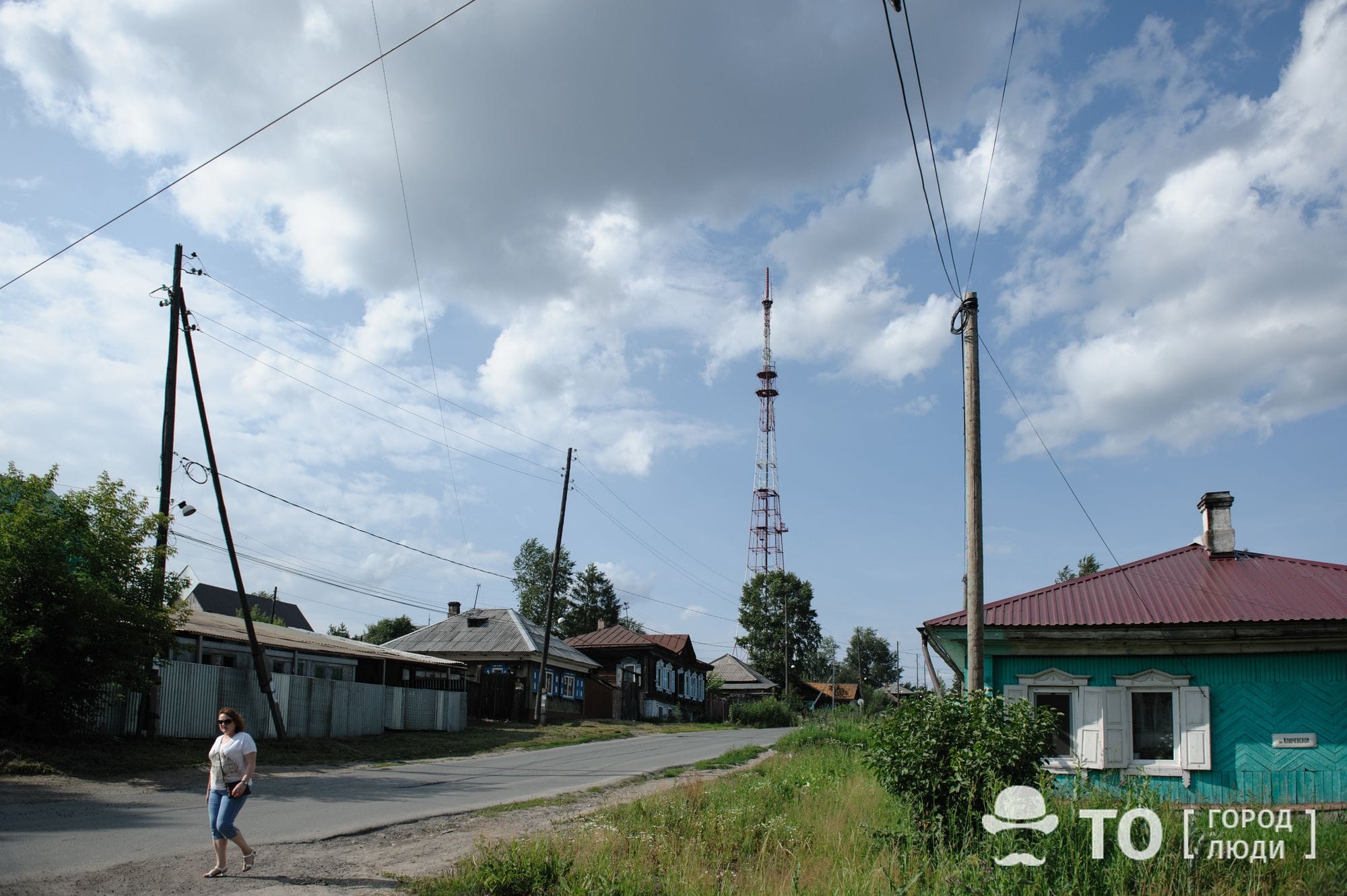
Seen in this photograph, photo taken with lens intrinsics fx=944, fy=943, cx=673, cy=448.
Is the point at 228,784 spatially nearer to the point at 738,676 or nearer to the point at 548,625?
the point at 548,625

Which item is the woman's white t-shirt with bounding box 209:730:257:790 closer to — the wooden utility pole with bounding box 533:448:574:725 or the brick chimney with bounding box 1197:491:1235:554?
the brick chimney with bounding box 1197:491:1235:554

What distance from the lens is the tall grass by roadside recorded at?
295 inches

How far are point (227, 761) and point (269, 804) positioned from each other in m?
5.23

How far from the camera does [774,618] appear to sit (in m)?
76.2

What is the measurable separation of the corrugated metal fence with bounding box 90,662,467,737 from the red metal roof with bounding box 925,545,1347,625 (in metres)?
15.9

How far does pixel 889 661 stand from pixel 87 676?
132 metres

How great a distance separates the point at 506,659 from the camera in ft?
128

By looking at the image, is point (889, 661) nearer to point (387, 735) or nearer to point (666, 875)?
point (387, 735)

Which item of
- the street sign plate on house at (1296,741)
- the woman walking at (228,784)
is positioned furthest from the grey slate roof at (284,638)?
the street sign plate on house at (1296,741)

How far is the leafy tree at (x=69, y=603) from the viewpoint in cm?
1575

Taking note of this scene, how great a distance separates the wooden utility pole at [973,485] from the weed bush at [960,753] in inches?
60.7

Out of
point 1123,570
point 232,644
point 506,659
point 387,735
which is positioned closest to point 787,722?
point 506,659

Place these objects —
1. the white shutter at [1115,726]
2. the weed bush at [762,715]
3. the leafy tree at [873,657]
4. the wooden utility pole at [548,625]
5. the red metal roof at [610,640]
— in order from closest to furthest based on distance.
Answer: the white shutter at [1115,726]
the wooden utility pole at [548,625]
the weed bush at [762,715]
the red metal roof at [610,640]
the leafy tree at [873,657]

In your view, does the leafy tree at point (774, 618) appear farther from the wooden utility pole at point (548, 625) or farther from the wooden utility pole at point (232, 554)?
the wooden utility pole at point (232, 554)
